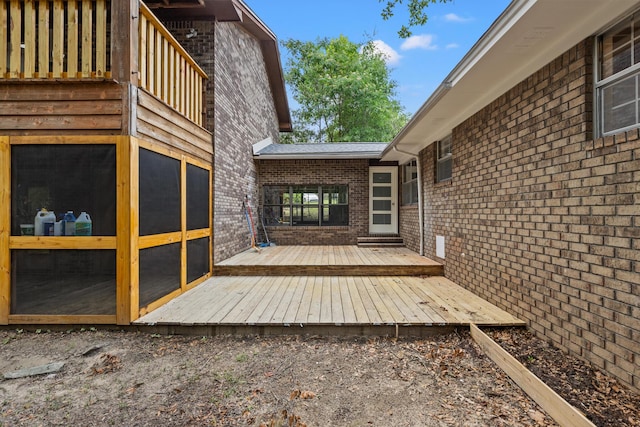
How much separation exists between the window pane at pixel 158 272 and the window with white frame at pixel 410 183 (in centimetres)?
562

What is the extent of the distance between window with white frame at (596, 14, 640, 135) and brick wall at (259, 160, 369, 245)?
22.1 feet

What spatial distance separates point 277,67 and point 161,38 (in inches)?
256

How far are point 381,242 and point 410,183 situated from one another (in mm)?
1823

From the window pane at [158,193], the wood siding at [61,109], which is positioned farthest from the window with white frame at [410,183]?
the wood siding at [61,109]

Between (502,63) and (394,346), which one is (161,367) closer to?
(394,346)

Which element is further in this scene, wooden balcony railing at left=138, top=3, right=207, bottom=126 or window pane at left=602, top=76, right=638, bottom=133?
wooden balcony railing at left=138, top=3, right=207, bottom=126

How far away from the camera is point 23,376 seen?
8.34 feet

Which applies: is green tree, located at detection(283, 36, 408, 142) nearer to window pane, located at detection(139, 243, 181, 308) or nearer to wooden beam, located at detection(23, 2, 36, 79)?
window pane, located at detection(139, 243, 181, 308)

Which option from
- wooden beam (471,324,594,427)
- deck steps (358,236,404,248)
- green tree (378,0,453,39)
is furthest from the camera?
deck steps (358,236,404,248)

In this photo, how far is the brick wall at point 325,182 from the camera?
906cm

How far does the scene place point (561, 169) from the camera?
2703 mm

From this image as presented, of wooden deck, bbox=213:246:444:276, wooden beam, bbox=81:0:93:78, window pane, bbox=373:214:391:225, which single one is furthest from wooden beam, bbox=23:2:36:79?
window pane, bbox=373:214:391:225

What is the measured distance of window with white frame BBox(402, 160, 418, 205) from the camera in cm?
762

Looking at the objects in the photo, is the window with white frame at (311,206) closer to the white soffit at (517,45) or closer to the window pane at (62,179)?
the white soffit at (517,45)
